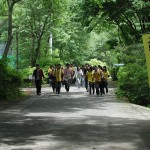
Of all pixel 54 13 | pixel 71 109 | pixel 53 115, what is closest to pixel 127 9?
pixel 54 13

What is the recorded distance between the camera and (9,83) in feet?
61.7

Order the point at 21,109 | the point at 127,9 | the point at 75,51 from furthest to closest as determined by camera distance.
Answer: the point at 75,51, the point at 127,9, the point at 21,109

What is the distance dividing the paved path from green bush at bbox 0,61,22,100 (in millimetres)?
3213

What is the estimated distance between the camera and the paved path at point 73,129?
Result: 826 cm

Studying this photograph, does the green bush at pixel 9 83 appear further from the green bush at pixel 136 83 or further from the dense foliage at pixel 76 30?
the green bush at pixel 136 83

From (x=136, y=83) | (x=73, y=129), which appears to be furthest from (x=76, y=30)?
(x=73, y=129)

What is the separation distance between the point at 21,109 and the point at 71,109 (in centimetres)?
181

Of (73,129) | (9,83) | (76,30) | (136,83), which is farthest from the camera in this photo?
(76,30)

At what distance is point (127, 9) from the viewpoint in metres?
27.8

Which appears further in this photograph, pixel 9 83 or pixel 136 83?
pixel 9 83

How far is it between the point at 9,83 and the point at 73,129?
Result: 9.20 metres

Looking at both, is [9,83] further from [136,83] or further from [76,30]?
[76,30]

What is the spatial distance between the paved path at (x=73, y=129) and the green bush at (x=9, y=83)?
3.21 m

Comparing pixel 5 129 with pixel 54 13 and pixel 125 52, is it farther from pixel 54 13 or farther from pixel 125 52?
pixel 54 13
